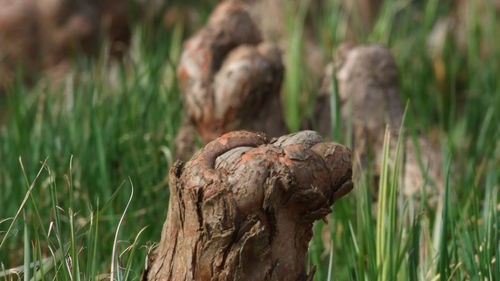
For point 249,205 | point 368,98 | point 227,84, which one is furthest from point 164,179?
point 249,205

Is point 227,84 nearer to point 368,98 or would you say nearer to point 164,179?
point 164,179

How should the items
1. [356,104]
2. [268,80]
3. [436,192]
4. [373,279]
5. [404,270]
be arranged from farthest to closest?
[356,104], [268,80], [436,192], [404,270], [373,279]

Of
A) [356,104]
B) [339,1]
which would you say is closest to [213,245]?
[356,104]

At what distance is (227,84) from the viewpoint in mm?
2092

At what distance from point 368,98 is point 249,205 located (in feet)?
4.24

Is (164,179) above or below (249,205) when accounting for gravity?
below

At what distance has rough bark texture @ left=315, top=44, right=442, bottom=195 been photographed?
87.0 inches

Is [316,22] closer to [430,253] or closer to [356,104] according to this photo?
[356,104]

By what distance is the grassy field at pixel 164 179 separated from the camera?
1.29 metres

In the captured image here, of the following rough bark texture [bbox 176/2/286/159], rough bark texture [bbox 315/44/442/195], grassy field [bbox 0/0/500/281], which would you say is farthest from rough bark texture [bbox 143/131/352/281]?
rough bark texture [bbox 315/44/442/195]

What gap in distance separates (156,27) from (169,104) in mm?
1551

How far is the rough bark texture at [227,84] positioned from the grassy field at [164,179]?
0.32 feet

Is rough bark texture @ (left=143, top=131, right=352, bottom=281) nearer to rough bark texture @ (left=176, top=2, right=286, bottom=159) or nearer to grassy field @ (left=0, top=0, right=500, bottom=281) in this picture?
grassy field @ (left=0, top=0, right=500, bottom=281)

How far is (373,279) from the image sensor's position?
4.22 ft
